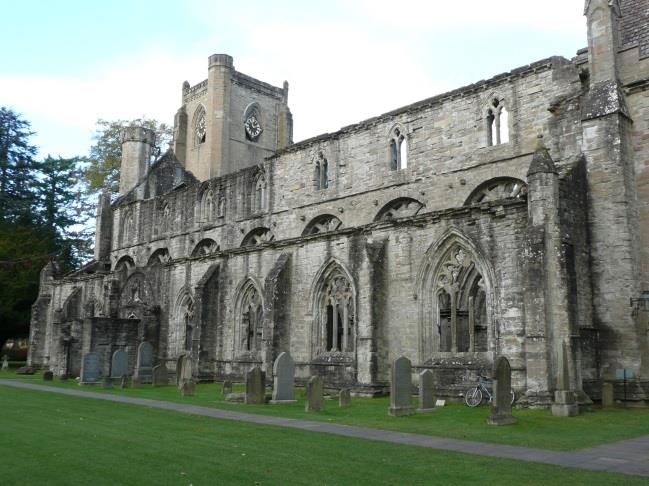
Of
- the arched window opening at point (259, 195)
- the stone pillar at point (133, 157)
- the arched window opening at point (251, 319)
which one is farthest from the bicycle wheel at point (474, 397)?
the stone pillar at point (133, 157)

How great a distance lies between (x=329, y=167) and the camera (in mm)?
30266

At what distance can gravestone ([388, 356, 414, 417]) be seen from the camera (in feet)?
47.4

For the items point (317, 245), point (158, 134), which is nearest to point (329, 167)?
point (317, 245)

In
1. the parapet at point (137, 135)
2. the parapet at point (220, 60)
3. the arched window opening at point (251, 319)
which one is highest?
A: the parapet at point (220, 60)

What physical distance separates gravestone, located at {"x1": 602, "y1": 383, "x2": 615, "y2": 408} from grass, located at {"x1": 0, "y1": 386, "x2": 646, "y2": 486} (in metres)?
8.75

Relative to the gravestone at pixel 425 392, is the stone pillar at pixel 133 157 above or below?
above

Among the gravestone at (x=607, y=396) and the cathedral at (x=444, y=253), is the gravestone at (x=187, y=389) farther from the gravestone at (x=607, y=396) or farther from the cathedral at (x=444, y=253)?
the gravestone at (x=607, y=396)

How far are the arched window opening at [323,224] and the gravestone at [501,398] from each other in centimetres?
1734

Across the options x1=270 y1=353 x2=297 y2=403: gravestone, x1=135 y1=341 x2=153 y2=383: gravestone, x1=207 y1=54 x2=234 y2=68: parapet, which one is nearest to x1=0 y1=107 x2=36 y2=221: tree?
x1=207 y1=54 x2=234 y2=68: parapet

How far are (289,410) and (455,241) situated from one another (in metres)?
6.80

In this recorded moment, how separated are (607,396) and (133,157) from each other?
38.3 m

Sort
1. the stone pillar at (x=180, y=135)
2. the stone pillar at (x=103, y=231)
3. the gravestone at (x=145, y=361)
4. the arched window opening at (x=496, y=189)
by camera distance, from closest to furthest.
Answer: the arched window opening at (x=496, y=189)
the gravestone at (x=145, y=361)
the stone pillar at (x=103, y=231)
the stone pillar at (x=180, y=135)

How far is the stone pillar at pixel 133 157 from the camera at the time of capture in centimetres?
4653

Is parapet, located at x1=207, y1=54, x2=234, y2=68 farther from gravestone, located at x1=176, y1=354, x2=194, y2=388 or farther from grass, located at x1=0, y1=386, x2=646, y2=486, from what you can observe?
grass, located at x1=0, y1=386, x2=646, y2=486
